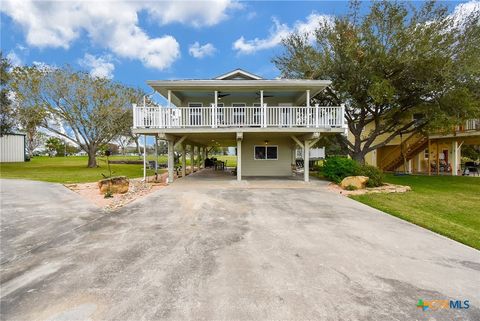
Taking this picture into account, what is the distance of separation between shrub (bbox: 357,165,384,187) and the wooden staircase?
888 centimetres

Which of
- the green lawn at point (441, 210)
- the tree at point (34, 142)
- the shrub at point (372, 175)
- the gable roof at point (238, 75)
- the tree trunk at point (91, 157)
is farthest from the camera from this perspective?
the tree at point (34, 142)

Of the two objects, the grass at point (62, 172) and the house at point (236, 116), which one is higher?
the house at point (236, 116)

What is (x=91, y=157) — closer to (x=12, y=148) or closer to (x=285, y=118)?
(x=12, y=148)

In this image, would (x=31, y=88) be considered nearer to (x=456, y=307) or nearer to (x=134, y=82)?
(x=134, y=82)

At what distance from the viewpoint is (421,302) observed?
269cm

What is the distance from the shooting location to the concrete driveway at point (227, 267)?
2545mm

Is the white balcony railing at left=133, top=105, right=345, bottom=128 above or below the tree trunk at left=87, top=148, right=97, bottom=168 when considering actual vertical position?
above

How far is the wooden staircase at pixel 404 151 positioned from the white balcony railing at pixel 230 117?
33.4 feet

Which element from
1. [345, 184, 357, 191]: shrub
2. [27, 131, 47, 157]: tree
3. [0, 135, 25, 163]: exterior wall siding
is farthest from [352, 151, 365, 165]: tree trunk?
[27, 131, 47, 157]: tree

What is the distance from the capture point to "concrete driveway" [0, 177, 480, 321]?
254cm

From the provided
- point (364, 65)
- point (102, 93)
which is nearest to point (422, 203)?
point (364, 65)

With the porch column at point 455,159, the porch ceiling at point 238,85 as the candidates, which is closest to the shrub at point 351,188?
the porch ceiling at point 238,85

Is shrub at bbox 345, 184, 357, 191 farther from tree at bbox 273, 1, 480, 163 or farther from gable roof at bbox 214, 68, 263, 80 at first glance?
gable roof at bbox 214, 68, 263, 80

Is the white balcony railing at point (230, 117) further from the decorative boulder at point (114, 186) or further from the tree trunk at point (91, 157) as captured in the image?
the tree trunk at point (91, 157)
